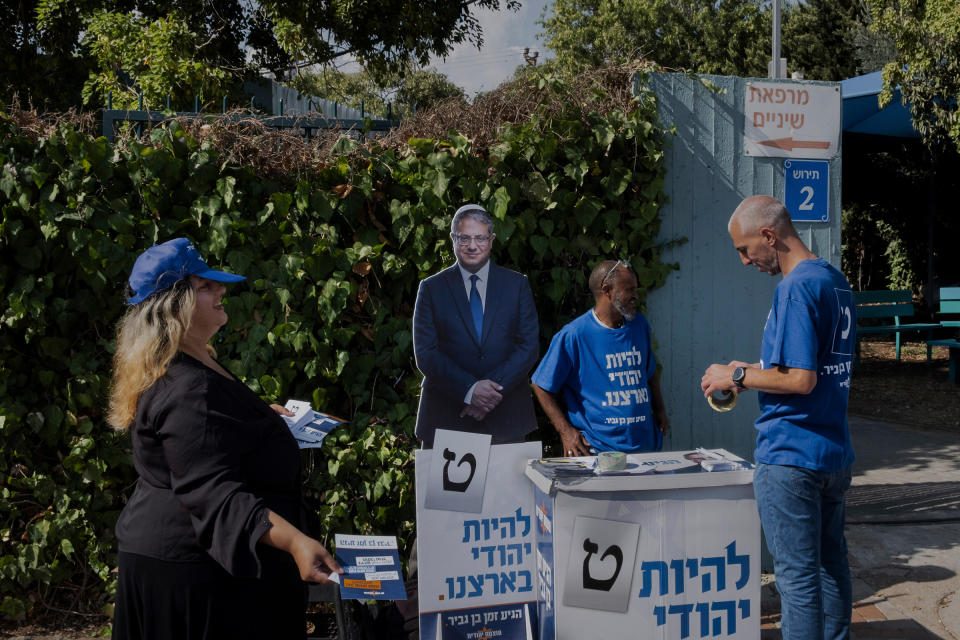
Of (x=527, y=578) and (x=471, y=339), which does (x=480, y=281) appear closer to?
(x=471, y=339)

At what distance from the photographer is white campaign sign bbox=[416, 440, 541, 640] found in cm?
372

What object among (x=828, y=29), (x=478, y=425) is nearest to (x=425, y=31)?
(x=478, y=425)

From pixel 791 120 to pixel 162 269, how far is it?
12.3ft

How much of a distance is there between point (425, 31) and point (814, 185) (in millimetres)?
9013

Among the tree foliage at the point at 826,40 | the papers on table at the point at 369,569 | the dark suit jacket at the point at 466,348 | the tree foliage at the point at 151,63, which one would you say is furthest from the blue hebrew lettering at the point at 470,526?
the tree foliage at the point at 826,40

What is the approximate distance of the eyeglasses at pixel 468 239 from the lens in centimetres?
403

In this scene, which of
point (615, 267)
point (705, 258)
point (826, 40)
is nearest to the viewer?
point (615, 267)

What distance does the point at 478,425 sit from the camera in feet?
13.4

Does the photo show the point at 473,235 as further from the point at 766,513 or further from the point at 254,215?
the point at 766,513

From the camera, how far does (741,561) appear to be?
3285mm

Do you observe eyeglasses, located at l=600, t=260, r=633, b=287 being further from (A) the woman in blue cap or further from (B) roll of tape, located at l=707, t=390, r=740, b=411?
(A) the woman in blue cap

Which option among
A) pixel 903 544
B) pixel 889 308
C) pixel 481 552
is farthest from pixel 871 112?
pixel 481 552

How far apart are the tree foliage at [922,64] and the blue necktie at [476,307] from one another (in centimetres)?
904

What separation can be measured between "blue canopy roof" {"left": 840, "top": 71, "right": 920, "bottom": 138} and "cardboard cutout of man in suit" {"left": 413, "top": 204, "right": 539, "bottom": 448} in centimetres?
913
